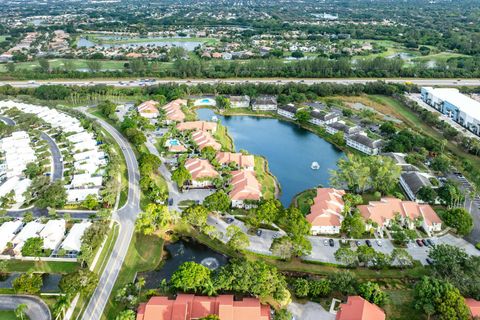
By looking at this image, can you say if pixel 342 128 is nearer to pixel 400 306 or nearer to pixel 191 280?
pixel 400 306

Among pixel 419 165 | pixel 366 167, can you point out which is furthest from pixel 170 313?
pixel 419 165

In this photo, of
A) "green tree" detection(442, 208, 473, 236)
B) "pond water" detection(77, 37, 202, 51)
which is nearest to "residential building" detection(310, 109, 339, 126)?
"green tree" detection(442, 208, 473, 236)

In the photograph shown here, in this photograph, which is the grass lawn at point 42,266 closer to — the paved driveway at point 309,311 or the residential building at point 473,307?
the paved driveway at point 309,311

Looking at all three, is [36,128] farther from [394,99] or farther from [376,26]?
[376,26]

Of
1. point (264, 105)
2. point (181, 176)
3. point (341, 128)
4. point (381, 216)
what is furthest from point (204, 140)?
point (381, 216)

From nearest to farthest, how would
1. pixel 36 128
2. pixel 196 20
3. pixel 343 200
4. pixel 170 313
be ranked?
pixel 170 313, pixel 343 200, pixel 36 128, pixel 196 20

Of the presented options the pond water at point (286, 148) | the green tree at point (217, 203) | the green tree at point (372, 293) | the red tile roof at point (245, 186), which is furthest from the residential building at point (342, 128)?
the green tree at point (372, 293)
